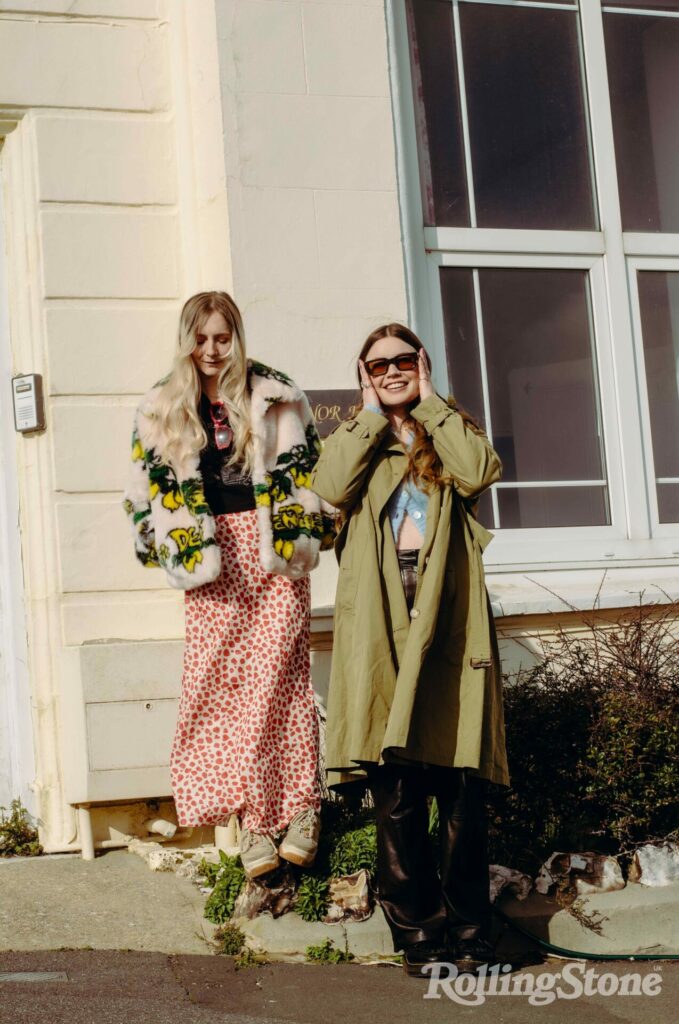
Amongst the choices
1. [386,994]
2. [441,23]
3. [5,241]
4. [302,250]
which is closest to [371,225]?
[302,250]

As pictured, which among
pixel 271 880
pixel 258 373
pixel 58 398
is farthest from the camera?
pixel 58 398

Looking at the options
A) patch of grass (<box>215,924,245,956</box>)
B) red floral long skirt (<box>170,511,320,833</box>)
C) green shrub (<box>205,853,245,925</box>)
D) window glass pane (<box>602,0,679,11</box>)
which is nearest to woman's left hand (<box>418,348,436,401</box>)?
red floral long skirt (<box>170,511,320,833</box>)

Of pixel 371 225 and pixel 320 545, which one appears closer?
pixel 320 545

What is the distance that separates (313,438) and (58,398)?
1.37 meters

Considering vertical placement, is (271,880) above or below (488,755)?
below

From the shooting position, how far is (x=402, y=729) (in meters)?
3.92

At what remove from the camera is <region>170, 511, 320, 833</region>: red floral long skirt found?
4516 millimetres

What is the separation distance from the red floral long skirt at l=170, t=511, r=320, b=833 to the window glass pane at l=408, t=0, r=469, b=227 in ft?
7.36

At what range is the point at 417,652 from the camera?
13.1 ft

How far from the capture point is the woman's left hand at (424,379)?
4.30m

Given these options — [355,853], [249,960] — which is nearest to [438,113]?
[355,853]

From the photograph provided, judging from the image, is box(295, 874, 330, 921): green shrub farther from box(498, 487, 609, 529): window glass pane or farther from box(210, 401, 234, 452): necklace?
box(498, 487, 609, 529): window glass pane

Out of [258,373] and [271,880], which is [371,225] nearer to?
[258,373]

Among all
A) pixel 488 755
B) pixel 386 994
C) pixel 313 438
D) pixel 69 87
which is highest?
pixel 69 87
